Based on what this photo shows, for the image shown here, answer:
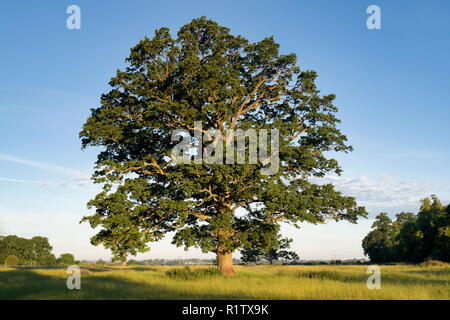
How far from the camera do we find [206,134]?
1001 inches

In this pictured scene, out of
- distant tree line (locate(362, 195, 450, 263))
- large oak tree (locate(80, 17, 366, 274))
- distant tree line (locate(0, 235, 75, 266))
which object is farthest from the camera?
distant tree line (locate(0, 235, 75, 266))

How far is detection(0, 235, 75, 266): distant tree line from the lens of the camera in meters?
125

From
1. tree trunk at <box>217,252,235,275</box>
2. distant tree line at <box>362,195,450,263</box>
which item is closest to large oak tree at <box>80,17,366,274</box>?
tree trunk at <box>217,252,235,275</box>

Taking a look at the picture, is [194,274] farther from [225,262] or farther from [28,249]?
[28,249]

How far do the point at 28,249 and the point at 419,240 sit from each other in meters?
131

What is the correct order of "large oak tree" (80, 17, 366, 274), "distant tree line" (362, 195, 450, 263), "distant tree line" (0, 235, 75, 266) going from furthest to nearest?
"distant tree line" (0, 235, 75, 266) < "distant tree line" (362, 195, 450, 263) < "large oak tree" (80, 17, 366, 274)

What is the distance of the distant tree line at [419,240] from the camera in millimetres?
53594

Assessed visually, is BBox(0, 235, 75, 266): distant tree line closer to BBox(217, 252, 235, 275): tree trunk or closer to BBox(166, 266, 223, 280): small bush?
BBox(166, 266, 223, 280): small bush
